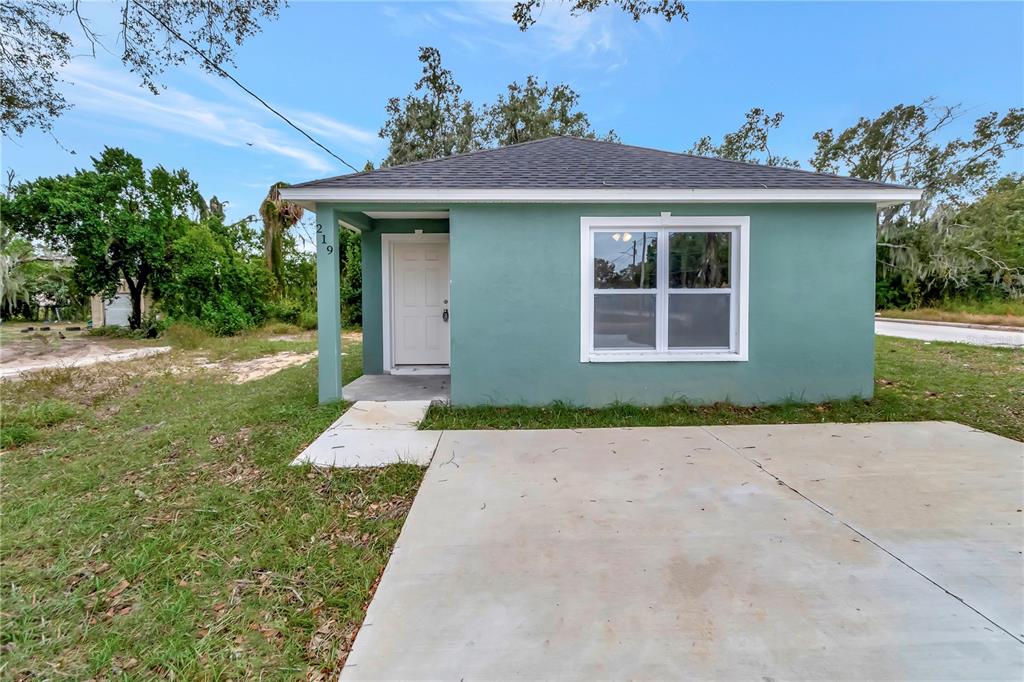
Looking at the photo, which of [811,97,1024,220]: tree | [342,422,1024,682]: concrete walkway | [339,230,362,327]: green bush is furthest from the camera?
[811,97,1024,220]: tree

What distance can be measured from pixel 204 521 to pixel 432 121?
24.8 meters

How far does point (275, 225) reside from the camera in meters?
17.8

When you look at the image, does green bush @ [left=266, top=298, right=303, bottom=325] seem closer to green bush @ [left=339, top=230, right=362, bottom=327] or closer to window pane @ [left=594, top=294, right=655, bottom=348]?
green bush @ [left=339, top=230, right=362, bottom=327]

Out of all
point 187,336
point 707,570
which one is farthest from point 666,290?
point 187,336

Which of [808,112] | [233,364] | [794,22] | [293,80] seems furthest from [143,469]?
[808,112]

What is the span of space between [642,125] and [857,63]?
31.3ft

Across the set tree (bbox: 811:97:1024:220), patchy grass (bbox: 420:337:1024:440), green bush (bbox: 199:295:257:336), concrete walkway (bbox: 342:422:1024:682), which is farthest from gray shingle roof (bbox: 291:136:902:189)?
tree (bbox: 811:97:1024:220)

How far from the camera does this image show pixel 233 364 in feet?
32.6

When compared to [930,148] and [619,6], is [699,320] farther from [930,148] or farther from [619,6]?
[930,148]

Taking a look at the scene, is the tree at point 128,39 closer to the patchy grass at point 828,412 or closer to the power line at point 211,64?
the power line at point 211,64

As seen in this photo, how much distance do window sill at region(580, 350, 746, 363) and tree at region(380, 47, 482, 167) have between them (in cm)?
2112

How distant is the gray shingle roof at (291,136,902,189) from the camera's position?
5457 millimetres

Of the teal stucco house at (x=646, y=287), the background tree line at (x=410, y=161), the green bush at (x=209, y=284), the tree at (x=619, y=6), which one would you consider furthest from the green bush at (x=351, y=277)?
the tree at (x=619, y=6)

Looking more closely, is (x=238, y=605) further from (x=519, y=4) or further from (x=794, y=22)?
(x=794, y=22)
